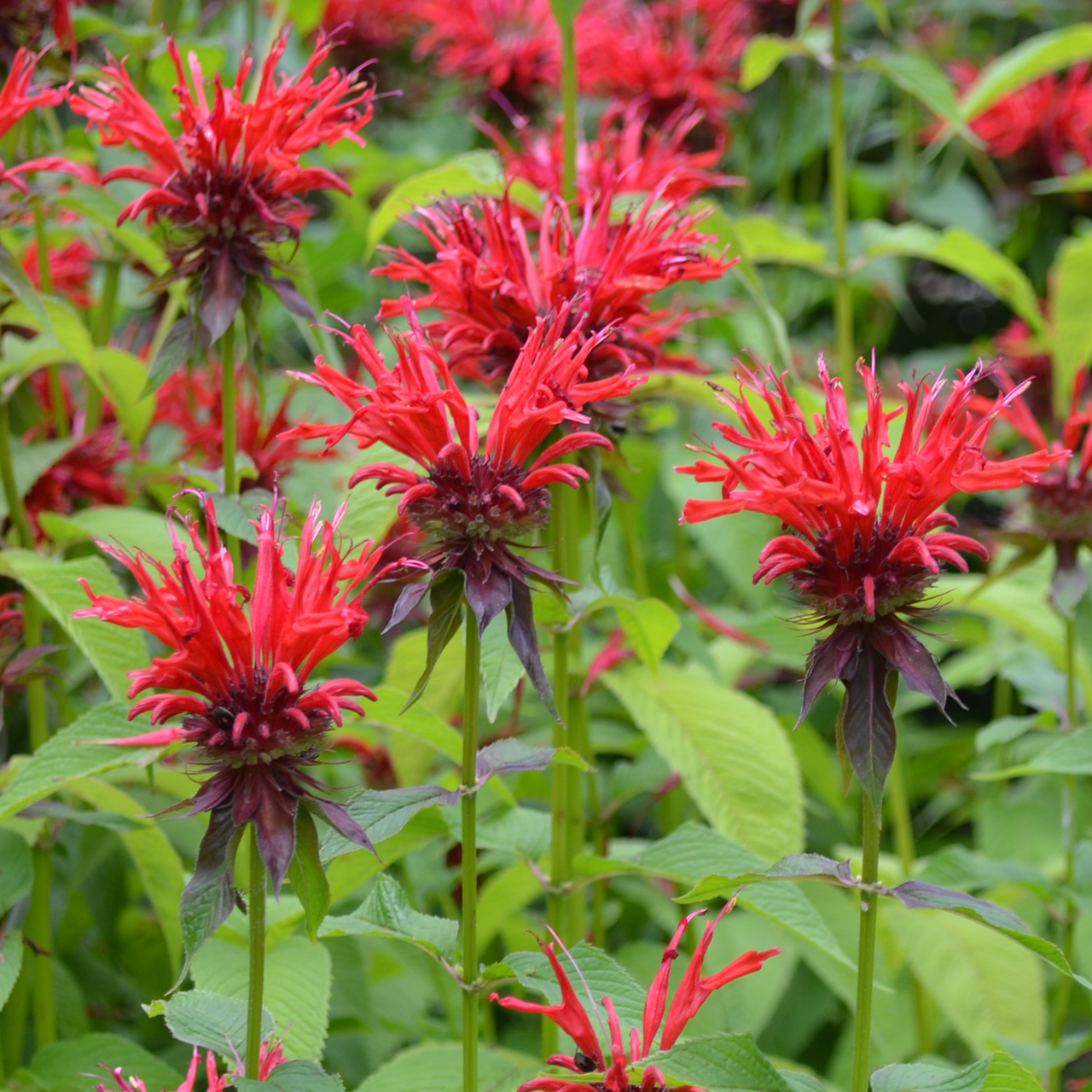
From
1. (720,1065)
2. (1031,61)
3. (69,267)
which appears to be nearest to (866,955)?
(720,1065)

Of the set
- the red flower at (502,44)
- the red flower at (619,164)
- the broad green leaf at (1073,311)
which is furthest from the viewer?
the red flower at (502,44)

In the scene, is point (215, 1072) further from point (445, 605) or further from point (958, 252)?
point (958, 252)

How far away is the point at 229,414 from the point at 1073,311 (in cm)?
102

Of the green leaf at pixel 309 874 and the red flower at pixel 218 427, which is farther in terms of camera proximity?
the red flower at pixel 218 427

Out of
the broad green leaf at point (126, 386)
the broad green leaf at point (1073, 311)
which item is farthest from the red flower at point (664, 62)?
the broad green leaf at point (126, 386)

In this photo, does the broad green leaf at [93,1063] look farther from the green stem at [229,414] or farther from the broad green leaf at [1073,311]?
the broad green leaf at [1073,311]

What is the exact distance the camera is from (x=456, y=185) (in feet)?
3.78

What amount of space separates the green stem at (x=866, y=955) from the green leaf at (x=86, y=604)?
0.58 m

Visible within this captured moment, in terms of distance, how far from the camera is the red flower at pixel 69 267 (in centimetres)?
149

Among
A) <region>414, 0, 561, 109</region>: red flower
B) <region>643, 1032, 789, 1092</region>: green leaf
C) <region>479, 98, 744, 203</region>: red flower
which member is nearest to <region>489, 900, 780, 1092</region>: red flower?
<region>643, 1032, 789, 1092</region>: green leaf

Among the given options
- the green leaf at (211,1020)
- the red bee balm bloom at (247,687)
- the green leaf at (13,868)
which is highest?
the red bee balm bloom at (247,687)

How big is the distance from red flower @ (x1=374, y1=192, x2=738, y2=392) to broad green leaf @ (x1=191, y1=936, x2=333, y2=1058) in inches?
18.2

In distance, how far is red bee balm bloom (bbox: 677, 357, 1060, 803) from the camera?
74cm

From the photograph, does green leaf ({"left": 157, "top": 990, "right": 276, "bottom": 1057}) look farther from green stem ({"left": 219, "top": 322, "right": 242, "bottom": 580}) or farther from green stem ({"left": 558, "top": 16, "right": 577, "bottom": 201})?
green stem ({"left": 558, "top": 16, "right": 577, "bottom": 201})
